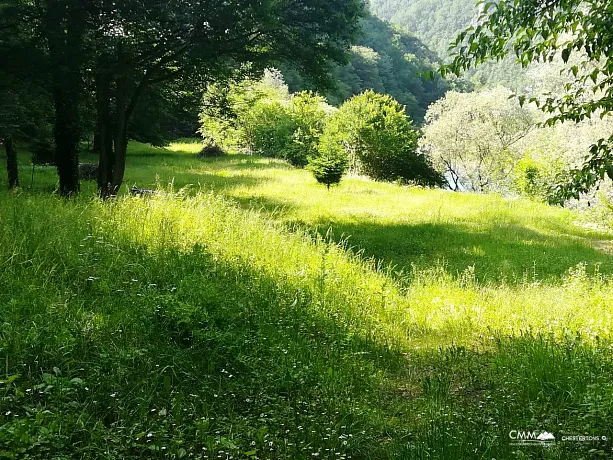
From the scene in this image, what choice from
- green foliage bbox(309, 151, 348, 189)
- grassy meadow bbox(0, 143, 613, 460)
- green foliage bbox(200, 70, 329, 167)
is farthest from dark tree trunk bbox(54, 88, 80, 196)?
green foliage bbox(200, 70, 329, 167)

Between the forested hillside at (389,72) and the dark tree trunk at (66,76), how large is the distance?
4925cm

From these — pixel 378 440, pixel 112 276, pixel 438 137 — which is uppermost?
pixel 438 137

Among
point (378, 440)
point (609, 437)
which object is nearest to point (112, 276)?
point (378, 440)

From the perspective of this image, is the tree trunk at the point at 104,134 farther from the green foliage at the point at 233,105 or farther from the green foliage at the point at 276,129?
the green foliage at the point at 276,129

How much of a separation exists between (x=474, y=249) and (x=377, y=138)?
905 inches

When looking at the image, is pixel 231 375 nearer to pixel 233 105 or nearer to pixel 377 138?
pixel 233 105

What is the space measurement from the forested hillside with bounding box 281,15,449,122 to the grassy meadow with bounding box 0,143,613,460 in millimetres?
53584

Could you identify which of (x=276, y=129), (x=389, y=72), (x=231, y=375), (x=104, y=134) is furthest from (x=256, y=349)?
(x=389, y=72)

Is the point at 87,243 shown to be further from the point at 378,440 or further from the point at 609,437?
the point at 609,437

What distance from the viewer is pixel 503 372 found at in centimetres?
400

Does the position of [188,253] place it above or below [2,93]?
below

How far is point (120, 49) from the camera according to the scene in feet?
32.7

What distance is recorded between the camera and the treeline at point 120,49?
905 centimetres

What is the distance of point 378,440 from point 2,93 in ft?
29.8
